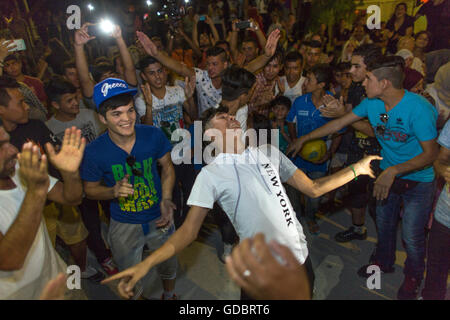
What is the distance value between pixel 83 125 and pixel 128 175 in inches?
60.8

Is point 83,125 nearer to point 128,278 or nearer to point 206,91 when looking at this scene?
point 206,91

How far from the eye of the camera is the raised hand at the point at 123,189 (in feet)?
7.38

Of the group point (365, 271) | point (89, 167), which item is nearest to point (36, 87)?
point (89, 167)

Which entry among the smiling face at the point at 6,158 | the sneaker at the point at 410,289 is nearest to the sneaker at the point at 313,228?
the sneaker at the point at 410,289

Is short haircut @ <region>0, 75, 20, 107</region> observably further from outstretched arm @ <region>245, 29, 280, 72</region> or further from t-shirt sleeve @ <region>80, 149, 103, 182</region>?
outstretched arm @ <region>245, 29, 280, 72</region>

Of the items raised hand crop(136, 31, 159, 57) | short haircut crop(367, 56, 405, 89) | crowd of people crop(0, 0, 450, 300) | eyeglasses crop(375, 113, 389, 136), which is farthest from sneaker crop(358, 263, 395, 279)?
raised hand crop(136, 31, 159, 57)

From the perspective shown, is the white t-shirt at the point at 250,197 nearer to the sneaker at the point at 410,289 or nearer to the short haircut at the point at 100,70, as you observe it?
the sneaker at the point at 410,289

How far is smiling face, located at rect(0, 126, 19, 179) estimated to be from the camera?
1.62 meters

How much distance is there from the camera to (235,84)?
3414mm

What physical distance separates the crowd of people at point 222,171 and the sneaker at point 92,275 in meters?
0.02

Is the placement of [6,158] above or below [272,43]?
below

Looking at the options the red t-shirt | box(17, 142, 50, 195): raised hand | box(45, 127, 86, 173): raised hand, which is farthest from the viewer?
the red t-shirt

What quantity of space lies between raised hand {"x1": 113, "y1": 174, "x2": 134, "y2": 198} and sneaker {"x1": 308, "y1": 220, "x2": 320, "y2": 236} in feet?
8.61

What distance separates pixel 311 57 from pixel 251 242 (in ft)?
17.1
